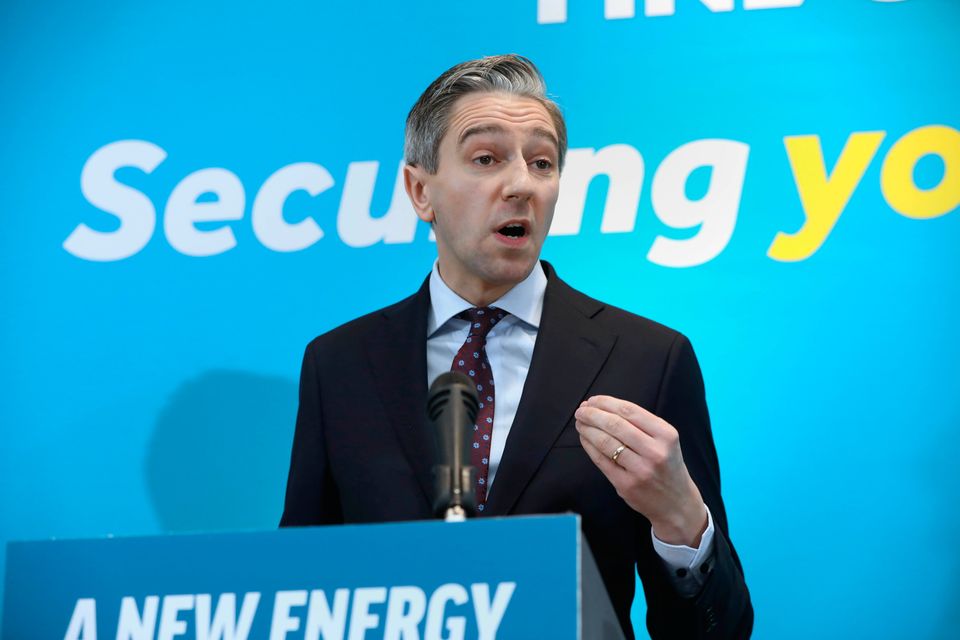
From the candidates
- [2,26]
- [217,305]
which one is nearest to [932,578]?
[217,305]

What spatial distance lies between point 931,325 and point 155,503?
5.76 feet

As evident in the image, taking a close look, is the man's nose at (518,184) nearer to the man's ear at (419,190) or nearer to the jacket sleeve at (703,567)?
the man's ear at (419,190)

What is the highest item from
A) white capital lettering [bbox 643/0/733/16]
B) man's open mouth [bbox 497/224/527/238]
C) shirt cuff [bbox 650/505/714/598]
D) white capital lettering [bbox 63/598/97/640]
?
white capital lettering [bbox 643/0/733/16]

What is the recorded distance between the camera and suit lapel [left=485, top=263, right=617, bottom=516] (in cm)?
198

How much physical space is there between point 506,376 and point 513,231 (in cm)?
26

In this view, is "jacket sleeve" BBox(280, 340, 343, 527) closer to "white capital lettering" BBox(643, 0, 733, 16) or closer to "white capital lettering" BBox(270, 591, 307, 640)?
"white capital lettering" BBox(270, 591, 307, 640)

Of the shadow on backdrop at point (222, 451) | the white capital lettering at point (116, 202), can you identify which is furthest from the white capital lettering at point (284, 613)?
the white capital lettering at point (116, 202)

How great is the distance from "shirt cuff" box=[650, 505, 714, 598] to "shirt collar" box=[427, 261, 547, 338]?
1.75 ft

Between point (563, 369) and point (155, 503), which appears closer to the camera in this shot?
point (563, 369)

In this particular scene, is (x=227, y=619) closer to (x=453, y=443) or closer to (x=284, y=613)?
(x=284, y=613)

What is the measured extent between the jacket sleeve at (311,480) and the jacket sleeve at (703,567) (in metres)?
0.55

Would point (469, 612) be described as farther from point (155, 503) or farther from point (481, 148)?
point (155, 503)

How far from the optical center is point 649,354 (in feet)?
6.93

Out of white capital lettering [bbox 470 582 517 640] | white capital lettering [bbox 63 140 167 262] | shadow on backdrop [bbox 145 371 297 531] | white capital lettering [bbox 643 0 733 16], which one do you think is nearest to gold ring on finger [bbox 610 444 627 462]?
white capital lettering [bbox 470 582 517 640]
